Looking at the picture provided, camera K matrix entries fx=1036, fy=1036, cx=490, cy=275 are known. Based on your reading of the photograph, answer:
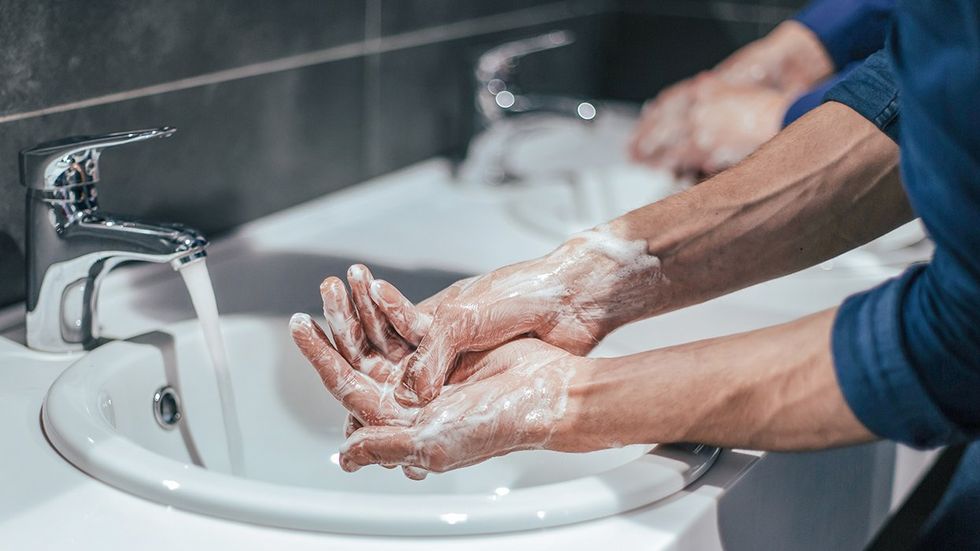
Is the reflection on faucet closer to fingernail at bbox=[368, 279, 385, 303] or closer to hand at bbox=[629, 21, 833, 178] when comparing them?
hand at bbox=[629, 21, 833, 178]

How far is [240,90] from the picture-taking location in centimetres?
109

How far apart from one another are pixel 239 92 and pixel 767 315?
0.59m

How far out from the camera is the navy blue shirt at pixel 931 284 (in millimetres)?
514

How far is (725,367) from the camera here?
2.11ft

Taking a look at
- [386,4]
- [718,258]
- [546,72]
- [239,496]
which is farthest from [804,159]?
[546,72]

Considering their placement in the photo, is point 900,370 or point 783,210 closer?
point 900,370

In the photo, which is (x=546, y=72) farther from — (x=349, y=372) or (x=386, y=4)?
(x=349, y=372)

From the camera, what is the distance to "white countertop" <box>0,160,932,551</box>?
0.61 m

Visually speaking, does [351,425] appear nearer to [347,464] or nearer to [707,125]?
[347,464]

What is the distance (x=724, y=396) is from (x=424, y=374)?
8.6 inches

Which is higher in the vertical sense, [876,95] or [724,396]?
[876,95]

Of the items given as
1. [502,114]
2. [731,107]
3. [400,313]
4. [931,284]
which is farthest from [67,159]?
[731,107]

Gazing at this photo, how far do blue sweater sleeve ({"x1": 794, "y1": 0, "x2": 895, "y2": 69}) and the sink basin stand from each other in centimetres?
74

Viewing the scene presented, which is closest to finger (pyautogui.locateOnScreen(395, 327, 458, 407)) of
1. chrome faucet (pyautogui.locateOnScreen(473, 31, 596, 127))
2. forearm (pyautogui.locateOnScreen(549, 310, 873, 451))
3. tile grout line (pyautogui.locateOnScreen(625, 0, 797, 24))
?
forearm (pyautogui.locateOnScreen(549, 310, 873, 451))
